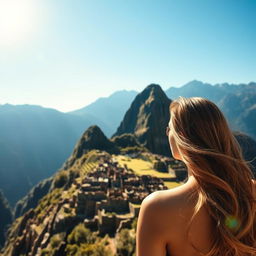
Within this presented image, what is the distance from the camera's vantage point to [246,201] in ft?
6.11

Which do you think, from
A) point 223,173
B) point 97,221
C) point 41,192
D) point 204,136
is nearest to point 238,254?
point 223,173

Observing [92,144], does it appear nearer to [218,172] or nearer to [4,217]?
[4,217]

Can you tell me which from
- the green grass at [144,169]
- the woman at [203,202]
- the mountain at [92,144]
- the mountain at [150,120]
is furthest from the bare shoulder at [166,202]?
the mountain at [150,120]

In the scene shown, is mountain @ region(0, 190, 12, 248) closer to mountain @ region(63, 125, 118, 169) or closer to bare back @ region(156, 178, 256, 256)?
mountain @ region(63, 125, 118, 169)

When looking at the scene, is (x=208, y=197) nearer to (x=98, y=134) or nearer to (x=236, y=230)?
(x=236, y=230)

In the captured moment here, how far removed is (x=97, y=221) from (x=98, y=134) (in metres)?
72.8

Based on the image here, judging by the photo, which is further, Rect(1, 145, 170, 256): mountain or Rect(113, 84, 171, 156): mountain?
Rect(113, 84, 171, 156): mountain

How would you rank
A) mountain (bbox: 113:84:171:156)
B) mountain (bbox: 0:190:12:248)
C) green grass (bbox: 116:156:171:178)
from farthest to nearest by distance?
mountain (bbox: 113:84:171:156), mountain (bbox: 0:190:12:248), green grass (bbox: 116:156:171:178)

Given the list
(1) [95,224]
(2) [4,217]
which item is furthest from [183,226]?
(2) [4,217]

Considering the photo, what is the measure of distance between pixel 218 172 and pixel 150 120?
5138 inches

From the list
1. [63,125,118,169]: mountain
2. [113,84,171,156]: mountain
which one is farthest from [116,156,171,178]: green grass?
[113,84,171,156]: mountain

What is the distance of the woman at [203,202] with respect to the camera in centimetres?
171

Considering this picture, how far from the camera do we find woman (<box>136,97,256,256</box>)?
1.71 meters

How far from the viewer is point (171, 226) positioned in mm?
1716
